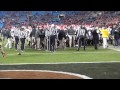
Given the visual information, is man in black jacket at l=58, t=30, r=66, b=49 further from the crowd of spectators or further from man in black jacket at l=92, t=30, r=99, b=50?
the crowd of spectators

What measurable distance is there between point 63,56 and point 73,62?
1.45m

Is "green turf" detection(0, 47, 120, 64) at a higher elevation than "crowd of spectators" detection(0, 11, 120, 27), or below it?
below

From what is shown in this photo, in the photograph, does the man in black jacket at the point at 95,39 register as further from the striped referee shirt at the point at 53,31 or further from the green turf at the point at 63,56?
the striped referee shirt at the point at 53,31

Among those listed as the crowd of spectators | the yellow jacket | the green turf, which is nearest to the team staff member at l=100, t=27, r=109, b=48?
the yellow jacket

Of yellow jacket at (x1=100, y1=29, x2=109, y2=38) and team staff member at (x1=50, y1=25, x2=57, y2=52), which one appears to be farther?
team staff member at (x1=50, y1=25, x2=57, y2=52)

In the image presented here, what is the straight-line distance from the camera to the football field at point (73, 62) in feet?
39.1

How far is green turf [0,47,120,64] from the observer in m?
14.1

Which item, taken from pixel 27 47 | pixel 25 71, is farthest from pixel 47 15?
pixel 27 47

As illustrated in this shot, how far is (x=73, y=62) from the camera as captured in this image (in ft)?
44.9

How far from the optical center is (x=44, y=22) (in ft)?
45.4

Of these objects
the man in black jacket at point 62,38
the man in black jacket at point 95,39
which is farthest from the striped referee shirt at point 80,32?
the man in black jacket at point 62,38

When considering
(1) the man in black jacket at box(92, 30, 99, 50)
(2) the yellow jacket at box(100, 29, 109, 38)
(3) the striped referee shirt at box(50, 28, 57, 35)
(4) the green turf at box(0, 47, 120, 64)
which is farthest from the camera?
(1) the man in black jacket at box(92, 30, 99, 50)
